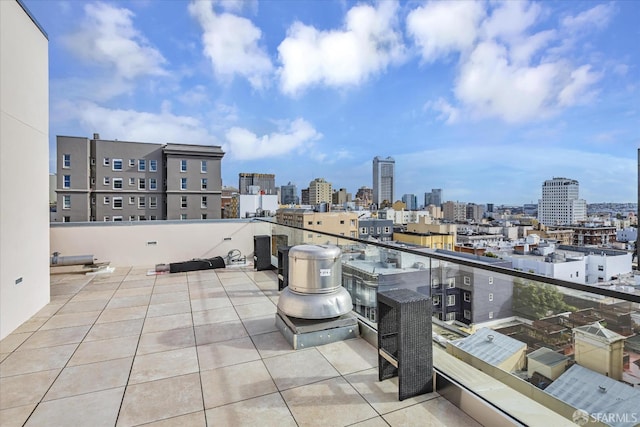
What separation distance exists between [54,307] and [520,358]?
5.43 m

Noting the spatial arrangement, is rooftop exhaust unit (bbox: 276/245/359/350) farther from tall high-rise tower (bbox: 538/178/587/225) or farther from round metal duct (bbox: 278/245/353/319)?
tall high-rise tower (bbox: 538/178/587/225)

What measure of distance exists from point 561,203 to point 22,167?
85066mm

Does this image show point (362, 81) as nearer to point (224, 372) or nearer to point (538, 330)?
point (224, 372)

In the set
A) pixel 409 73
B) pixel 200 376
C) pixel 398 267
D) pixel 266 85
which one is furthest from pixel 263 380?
pixel 409 73

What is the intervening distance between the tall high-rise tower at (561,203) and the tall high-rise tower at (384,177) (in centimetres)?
4879

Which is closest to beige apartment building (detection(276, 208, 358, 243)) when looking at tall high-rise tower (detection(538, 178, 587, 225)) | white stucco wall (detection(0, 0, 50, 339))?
white stucco wall (detection(0, 0, 50, 339))

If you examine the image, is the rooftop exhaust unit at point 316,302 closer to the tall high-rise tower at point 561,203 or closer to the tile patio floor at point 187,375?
the tile patio floor at point 187,375

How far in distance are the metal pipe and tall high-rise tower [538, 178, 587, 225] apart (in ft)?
257

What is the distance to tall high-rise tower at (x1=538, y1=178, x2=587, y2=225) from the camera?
214 ft

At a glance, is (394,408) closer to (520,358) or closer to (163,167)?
(520,358)

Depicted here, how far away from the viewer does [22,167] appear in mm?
3824

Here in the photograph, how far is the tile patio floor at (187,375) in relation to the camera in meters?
1.99

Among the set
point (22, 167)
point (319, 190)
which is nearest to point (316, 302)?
point (22, 167)

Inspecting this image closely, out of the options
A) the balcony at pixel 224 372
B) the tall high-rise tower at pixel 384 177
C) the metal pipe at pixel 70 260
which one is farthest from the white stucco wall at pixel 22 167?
the tall high-rise tower at pixel 384 177
